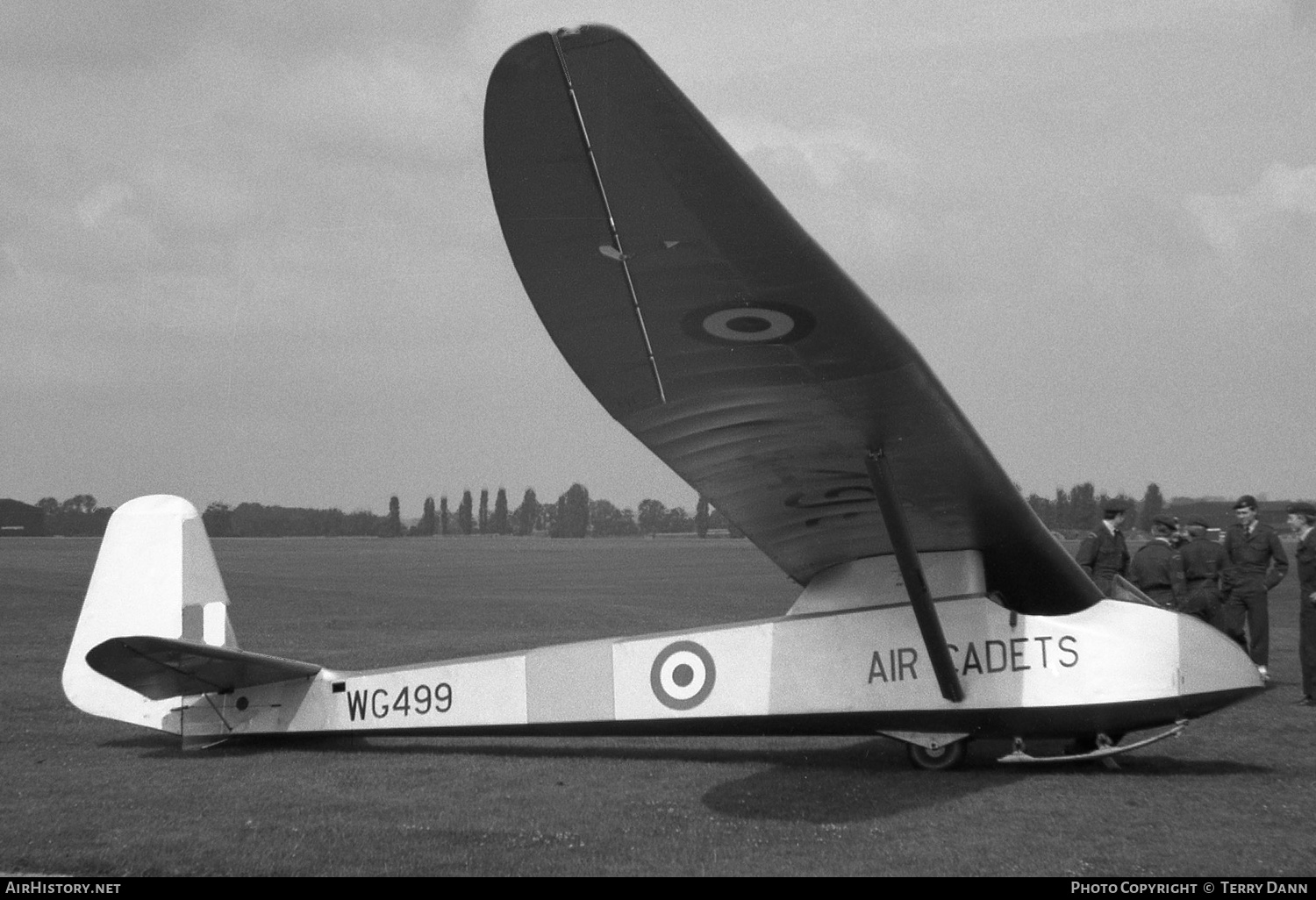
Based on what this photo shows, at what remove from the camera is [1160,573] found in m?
12.5

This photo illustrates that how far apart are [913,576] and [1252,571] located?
272 inches

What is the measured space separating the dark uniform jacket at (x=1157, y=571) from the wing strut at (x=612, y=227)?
8.55 metres

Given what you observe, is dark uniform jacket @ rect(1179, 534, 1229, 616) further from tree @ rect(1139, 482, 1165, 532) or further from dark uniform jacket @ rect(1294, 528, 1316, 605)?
tree @ rect(1139, 482, 1165, 532)

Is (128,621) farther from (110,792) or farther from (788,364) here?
(788,364)

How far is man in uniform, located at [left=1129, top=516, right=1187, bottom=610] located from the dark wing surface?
564cm

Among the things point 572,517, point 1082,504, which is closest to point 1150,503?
point 1082,504

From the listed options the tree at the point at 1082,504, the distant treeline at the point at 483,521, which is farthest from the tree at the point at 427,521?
the tree at the point at 1082,504

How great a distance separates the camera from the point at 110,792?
7.14 m

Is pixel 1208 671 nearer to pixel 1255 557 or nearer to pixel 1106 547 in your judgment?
pixel 1106 547

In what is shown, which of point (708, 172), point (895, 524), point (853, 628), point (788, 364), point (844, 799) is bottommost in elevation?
point (844, 799)

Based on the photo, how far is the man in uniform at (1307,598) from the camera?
10.5 m

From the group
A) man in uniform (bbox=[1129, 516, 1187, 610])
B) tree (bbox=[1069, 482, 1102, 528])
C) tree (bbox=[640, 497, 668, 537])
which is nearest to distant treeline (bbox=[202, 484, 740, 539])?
tree (bbox=[640, 497, 668, 537])
